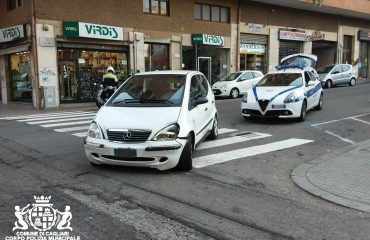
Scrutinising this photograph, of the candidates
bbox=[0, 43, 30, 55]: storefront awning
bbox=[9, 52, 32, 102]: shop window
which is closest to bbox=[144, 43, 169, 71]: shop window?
bbox=[9, 52, 32, 102]: shop window

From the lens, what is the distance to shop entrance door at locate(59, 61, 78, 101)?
21.0 m

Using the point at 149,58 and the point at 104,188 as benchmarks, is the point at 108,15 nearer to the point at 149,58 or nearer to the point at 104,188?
the point at 149,58

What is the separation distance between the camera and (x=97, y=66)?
22281 millimetres

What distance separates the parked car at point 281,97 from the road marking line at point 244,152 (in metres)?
2.09

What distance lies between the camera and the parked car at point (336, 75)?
2816 cm

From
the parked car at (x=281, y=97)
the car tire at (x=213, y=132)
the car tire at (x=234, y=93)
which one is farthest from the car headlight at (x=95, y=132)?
the car tire at (x=234, y=93)

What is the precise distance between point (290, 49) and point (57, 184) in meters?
30.5

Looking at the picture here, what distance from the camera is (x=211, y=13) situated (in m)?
27.5

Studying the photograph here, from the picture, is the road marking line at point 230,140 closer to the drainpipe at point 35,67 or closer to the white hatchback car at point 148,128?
the white hatchback car at point 148,128

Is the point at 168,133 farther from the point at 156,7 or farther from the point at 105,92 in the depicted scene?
the point at 156,7

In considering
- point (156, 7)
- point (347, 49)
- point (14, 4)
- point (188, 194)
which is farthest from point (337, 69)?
point (188, 194)

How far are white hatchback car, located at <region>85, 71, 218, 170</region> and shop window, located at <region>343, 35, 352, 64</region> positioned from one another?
35.8m

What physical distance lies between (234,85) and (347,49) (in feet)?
74.1

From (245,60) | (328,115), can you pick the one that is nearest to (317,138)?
(328,115)
